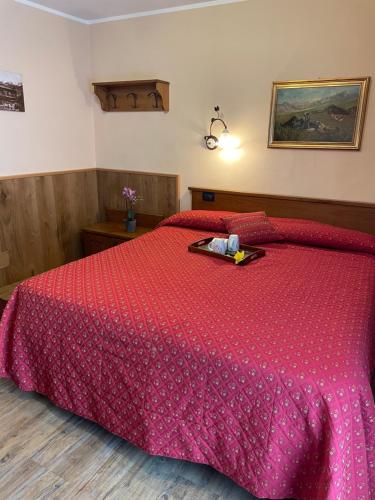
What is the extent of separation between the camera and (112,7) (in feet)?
9.93

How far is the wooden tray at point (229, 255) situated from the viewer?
2246 mm

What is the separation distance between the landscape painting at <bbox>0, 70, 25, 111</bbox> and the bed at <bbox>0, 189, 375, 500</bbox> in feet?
5.30

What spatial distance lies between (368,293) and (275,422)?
2.97 feet

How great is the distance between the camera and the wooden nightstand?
337 cm

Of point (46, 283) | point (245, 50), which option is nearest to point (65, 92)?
point (245, 50)

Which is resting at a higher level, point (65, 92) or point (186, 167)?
point (65, 92)

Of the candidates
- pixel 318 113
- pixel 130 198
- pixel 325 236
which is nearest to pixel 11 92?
pixel 130 198

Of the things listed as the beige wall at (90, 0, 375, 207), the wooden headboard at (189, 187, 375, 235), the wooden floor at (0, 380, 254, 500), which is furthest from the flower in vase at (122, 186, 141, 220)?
the wooden floor at (0, 380, 254, 500)

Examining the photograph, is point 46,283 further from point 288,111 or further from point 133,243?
point 288,111

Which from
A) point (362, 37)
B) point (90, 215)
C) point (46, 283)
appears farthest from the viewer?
point (90, 215)

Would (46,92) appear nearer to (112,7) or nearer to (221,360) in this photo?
(112,7)

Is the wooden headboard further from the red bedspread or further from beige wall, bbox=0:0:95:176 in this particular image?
beige wall, bbox=0:0:95:176

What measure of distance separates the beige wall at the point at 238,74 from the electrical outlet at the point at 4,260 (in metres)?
1.38

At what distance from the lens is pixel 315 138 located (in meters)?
2.77
